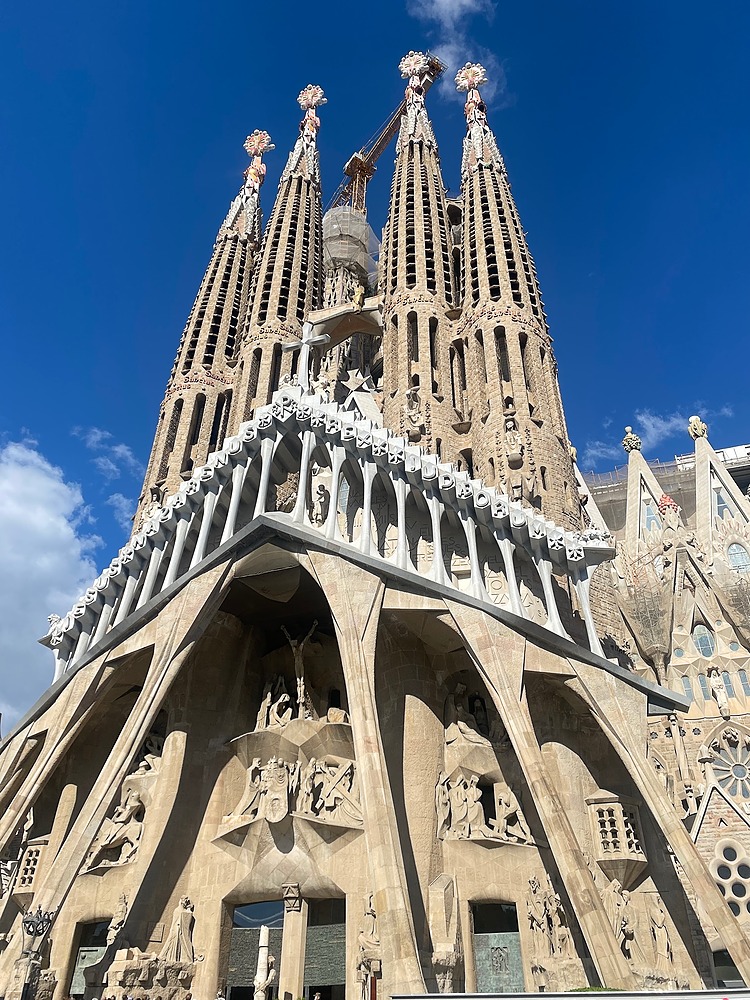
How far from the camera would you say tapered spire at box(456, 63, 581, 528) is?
54.6 feet

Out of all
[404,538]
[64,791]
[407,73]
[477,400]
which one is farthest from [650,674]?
[407,73]

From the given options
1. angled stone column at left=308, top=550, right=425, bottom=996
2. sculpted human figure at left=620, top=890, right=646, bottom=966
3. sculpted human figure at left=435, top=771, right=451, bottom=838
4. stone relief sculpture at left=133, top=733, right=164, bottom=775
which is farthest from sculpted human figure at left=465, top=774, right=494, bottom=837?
stone relief sculpture at left=133, top=733, right=164, bottom=775

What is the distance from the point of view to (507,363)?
63.1 feet

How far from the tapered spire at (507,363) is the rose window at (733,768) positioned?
6902mm

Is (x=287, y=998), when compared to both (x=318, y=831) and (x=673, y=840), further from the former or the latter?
(x=673, y=840)

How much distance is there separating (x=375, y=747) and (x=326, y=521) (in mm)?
4470

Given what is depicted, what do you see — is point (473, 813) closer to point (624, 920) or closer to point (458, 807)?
point (458, 807)

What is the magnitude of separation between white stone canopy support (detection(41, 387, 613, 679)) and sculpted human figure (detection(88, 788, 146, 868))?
288cm

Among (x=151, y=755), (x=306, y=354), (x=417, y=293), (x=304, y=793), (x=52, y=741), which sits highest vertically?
(x=417, y=293)

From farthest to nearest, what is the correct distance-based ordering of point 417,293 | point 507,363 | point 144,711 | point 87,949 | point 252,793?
point 417,293, point 507,363, point 252,793, point 87,949, point 144,711

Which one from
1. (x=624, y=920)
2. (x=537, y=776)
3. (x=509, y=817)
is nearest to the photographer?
(x=537, y=776)

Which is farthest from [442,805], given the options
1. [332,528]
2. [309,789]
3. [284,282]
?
[284,282]

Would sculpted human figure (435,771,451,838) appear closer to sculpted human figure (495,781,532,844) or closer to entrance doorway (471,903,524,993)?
sculpted human figure (495,781,532,844)

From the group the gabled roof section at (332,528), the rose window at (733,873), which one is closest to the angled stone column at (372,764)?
the gabled roof section at (332,528)
